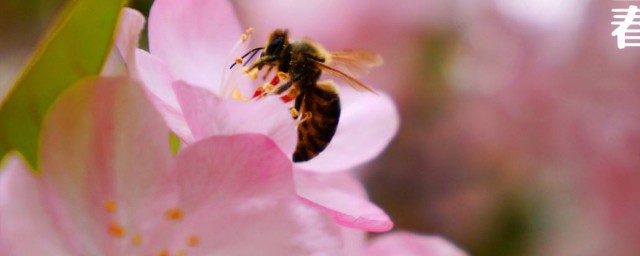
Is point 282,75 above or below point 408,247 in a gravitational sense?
above

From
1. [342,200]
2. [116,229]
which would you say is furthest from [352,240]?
→ [116,229]

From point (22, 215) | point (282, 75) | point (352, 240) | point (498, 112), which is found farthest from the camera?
point (498, 112)

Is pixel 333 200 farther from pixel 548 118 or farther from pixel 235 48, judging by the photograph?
pixel 548 118

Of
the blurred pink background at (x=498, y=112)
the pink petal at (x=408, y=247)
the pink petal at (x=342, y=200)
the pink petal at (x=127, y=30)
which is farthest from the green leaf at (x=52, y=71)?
the blurred pink background at (x=498, y=112)

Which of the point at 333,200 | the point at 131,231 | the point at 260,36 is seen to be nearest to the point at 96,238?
the point at 131,231

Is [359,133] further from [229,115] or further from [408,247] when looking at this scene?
[229,115]

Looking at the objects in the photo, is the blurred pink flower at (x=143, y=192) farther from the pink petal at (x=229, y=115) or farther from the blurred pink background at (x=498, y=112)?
the blurred pink background at (x=498, y=112)
